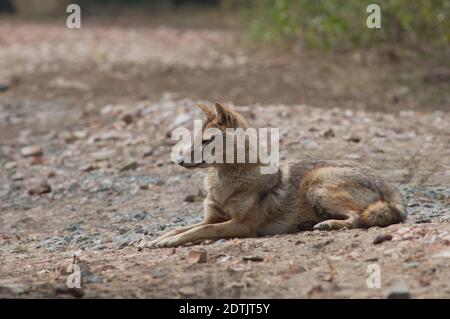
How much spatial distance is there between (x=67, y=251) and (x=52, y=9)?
65.0 feet

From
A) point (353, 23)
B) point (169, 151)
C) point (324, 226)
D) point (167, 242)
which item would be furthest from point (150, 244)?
point (353, 23)

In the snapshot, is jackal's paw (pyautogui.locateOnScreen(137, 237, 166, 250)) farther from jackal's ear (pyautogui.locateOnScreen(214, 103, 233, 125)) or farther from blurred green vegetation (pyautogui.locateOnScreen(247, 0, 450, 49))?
blurred green vegetation (pyautogui.locateOnScreen(247, 0, 450, 49))

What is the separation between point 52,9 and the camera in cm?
2631

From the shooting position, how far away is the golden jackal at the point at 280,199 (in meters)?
6.94

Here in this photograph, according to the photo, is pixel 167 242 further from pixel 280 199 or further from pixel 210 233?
pixel 280 199

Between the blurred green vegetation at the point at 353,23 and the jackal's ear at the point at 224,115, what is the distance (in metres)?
7.36

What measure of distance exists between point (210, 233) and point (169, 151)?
12.0 ft

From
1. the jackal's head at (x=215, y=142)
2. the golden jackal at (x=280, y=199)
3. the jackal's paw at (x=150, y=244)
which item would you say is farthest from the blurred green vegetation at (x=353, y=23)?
the jackal's paw at (x=150, y=244)

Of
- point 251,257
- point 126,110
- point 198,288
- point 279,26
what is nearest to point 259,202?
point 251,257

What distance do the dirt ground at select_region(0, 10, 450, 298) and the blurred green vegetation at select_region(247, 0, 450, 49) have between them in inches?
13.8

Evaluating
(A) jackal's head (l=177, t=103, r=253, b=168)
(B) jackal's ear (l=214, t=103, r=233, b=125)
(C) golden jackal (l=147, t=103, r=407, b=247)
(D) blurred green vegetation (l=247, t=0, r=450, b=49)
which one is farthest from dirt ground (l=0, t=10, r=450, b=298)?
(B) jackal's ear (l=214, t=103, r=233, b=125)

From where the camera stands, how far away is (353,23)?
51.6 ft
